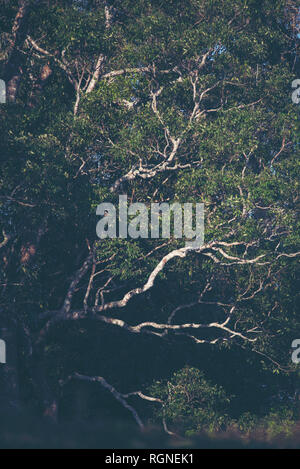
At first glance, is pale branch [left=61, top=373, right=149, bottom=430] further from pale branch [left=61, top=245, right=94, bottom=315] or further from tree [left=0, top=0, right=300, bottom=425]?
pale branch [left=61, top=245, right=94, bottom=315]

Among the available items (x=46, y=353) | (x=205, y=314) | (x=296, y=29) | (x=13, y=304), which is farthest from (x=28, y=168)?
(x=296, y=29)

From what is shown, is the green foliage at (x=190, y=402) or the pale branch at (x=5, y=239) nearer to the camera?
the pale branch at (x=5, y=239)

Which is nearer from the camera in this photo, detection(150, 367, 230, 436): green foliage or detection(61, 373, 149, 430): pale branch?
detection(150, 367, 230, 436): green foliage

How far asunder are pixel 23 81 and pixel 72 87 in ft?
7.50

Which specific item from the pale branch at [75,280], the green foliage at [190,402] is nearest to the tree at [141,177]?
the pale branch at [75,280]

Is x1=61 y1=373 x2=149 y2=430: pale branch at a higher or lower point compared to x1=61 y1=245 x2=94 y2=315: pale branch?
lower

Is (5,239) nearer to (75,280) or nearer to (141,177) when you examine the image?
(75,280)

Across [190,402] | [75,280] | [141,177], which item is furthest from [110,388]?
[141,177]

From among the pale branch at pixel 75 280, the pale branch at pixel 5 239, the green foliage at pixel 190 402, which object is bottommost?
the green foliage at pixel 190 402

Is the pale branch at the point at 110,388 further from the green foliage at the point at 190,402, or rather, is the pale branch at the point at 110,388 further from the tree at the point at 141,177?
the green foliage at the point at 190,402

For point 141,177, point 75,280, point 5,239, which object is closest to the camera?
point 5,239

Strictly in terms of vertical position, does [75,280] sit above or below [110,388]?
above

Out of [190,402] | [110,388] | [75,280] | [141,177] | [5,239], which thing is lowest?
[190,402]

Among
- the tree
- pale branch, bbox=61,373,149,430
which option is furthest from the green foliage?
the tree
